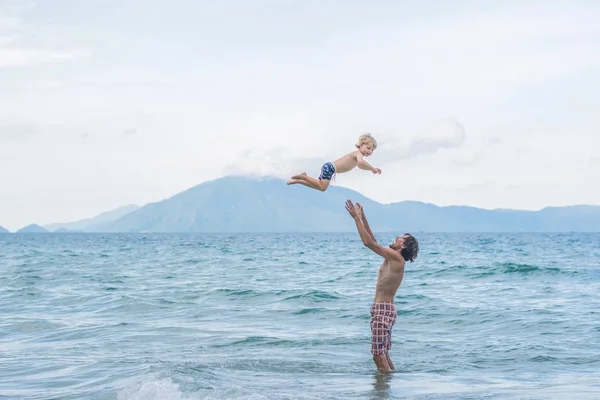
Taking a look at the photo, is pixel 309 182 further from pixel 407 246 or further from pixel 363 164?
pixel 407 246

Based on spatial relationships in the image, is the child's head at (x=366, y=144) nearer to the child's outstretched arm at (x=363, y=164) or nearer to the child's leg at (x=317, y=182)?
the child's outstretched arm at (x=363, y=164)

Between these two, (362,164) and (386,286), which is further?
(386,286)

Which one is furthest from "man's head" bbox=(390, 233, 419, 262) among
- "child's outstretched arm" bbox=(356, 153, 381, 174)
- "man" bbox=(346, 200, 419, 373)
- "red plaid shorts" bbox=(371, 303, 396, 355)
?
"child's outstretched arm" bbox=(356, 153, 381, 174)

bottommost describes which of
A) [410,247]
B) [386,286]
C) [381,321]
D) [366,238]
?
[381,321]

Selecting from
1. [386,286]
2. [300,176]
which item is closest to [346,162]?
[300,176]

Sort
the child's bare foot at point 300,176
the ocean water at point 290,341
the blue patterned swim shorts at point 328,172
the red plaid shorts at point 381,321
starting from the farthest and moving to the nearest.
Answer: the red plaid shorts at point 381,321
the ocean water at point 290,341
the blue patterned swim shorts at point 328,172
the child's bare foot at point 300,176

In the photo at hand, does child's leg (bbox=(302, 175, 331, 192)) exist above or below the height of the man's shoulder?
above

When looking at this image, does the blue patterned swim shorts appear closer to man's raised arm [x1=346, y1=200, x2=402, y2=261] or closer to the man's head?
man's raised arm [x1=346, y1=200, x2=402, y2=261]

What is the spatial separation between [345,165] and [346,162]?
5 centimetres

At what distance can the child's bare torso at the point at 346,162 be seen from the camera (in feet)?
36.1

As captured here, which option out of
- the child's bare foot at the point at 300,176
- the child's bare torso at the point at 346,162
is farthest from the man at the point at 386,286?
the child's bare foot at the point at 300,176

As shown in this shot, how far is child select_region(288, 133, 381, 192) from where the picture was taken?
428 inches

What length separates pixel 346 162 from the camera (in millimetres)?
11055

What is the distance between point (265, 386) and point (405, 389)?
216 centimetres
